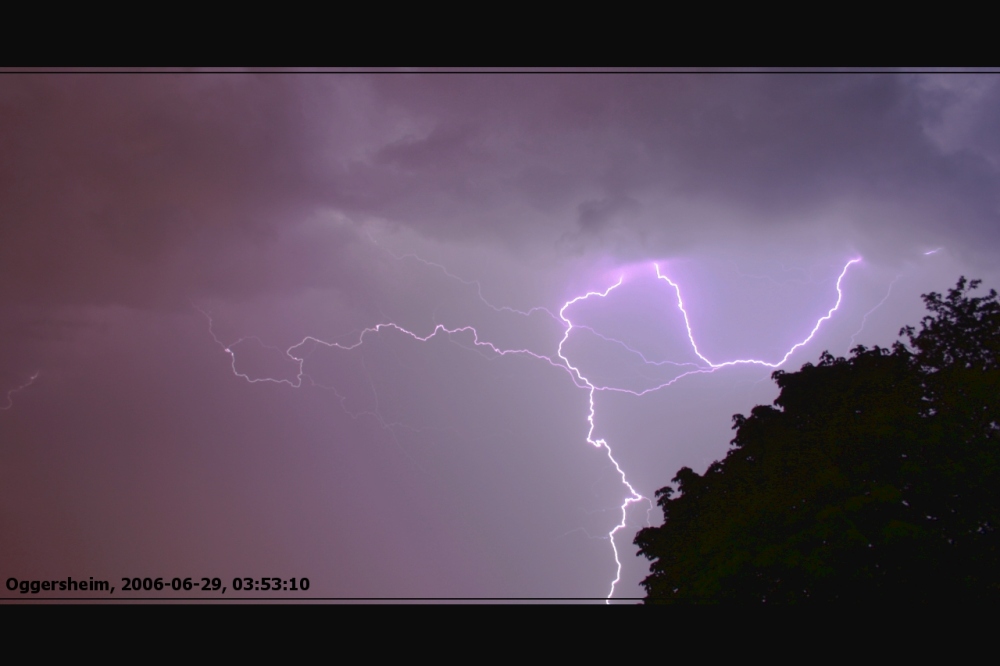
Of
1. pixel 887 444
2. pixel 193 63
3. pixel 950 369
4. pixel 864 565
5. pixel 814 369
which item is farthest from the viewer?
pixel 814 369

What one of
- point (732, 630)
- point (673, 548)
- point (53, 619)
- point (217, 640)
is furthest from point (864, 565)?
point (53, 619)

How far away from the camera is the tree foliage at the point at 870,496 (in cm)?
632

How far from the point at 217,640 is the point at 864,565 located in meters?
6.80

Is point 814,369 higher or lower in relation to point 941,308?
lower

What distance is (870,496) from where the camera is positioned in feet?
20.9

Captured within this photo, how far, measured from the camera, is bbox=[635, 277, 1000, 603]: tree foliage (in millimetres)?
6320

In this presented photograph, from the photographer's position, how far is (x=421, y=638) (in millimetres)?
2375

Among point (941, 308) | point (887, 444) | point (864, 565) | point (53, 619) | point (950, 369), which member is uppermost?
point (941, 308)

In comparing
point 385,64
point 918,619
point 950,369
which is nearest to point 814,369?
point 950,369

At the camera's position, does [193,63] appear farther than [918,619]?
Yes

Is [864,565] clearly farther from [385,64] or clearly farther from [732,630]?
[385,64]

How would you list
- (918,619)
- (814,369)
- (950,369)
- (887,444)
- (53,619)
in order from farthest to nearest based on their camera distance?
(814,369) < (950,369) < (887,444) < (918,619) < (53,619)

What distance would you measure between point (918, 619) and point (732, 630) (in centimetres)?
85

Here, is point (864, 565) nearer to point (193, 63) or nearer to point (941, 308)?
point (941, 308)
